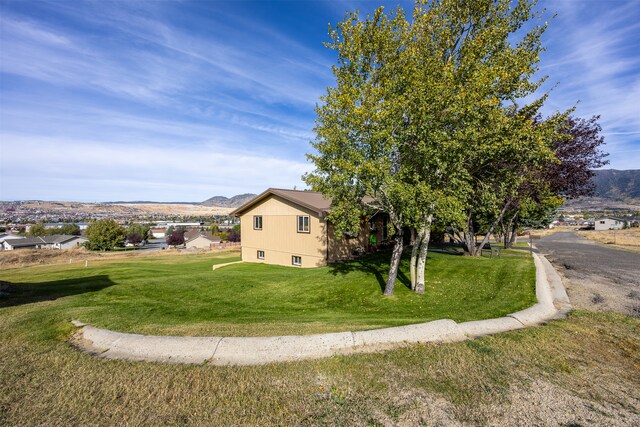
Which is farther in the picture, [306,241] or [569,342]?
[306,241]

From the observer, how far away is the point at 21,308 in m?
10.5

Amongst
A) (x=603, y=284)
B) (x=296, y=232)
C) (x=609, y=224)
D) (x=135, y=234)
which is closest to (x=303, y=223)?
(x=296, y=232)

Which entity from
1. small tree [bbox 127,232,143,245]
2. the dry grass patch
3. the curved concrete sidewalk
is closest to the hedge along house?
the curved concrete sidewalk

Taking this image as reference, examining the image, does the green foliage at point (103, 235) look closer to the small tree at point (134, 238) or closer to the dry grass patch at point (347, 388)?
the small tree at point (134, 238)

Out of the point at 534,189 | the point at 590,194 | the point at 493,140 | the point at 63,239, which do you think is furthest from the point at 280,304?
the point at 63,239

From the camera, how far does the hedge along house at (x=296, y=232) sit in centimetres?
2369

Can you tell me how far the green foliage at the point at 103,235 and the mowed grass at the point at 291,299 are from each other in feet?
234

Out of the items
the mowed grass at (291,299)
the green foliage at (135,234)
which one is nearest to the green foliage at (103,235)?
the green foliage at (135,234)

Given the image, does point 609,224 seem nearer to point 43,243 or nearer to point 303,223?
point 303,223

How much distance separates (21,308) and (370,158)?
1351cm

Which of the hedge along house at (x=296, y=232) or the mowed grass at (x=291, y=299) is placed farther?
the hedge along house at (x=296, y=232)

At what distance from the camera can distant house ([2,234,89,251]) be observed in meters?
83.3

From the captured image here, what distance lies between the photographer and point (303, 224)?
81.3 ft

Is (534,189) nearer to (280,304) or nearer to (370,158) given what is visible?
(370,158)
